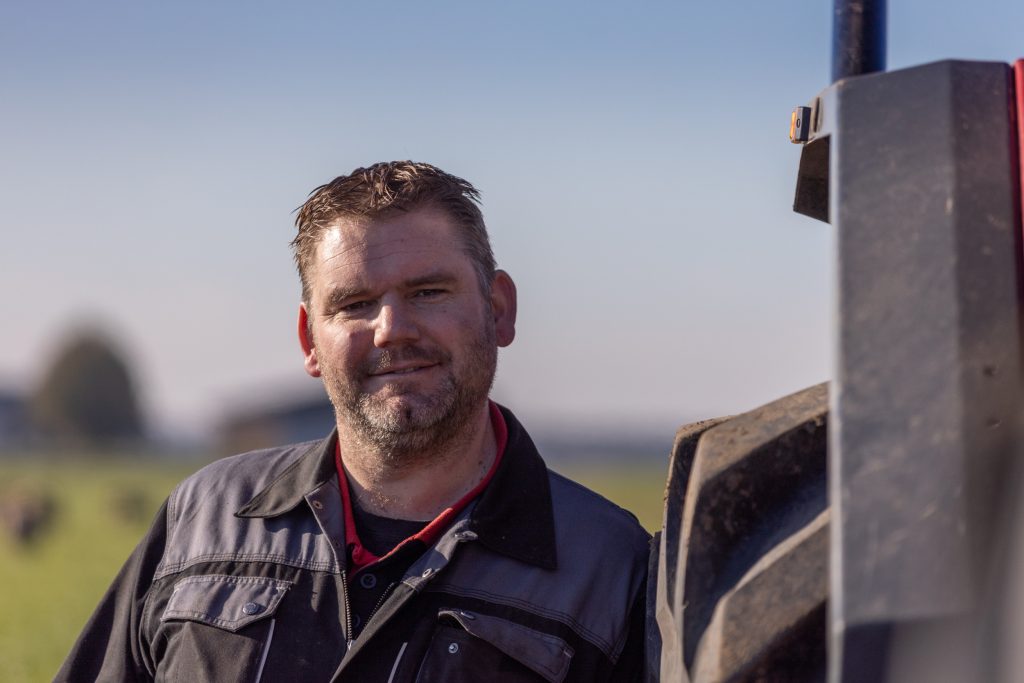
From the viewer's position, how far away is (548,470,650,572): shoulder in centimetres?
257

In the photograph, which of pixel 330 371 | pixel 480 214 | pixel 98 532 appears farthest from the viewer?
pixel 98 532

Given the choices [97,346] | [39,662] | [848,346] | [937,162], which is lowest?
[97,346]

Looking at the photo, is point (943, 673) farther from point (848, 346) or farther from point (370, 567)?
point (370, 567)

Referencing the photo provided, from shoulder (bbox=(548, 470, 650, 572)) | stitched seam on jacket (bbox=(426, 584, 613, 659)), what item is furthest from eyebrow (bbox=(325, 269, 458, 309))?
stitched seam on jacket (bbox=(426, 584, 613, 659))

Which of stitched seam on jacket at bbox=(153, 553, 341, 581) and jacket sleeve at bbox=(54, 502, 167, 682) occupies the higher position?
stitched seam on jacket at bbox=(153, 553, 341, 581)

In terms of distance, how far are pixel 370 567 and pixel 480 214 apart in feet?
2.67

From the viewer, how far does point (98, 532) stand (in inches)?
809

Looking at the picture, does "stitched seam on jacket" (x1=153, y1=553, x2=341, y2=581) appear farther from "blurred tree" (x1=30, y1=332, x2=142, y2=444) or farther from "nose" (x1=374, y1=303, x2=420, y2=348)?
"blurred tree" (x1=30, y1=332, x2=142, y2=444)

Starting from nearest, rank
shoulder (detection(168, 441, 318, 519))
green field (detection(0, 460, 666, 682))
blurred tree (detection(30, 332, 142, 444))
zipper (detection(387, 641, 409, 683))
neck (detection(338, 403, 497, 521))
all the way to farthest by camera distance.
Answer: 1. zipper (detection(387, 641, 409, 683))
2. neck (detection(338, 403, 497, 521))
3. shoulder (detection(168, 441, 318, 519))
4. green field (detection(0, 460, 666, 682))
5. blurred tree (detection(30, 332, 142, 444))

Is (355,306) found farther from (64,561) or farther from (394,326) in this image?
(64,561)

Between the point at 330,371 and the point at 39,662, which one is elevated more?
the point at 330,371

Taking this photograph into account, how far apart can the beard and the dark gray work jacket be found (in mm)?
144

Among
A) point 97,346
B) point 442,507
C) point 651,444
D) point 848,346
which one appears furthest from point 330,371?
point 651,444

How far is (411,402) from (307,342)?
1.39 feet
